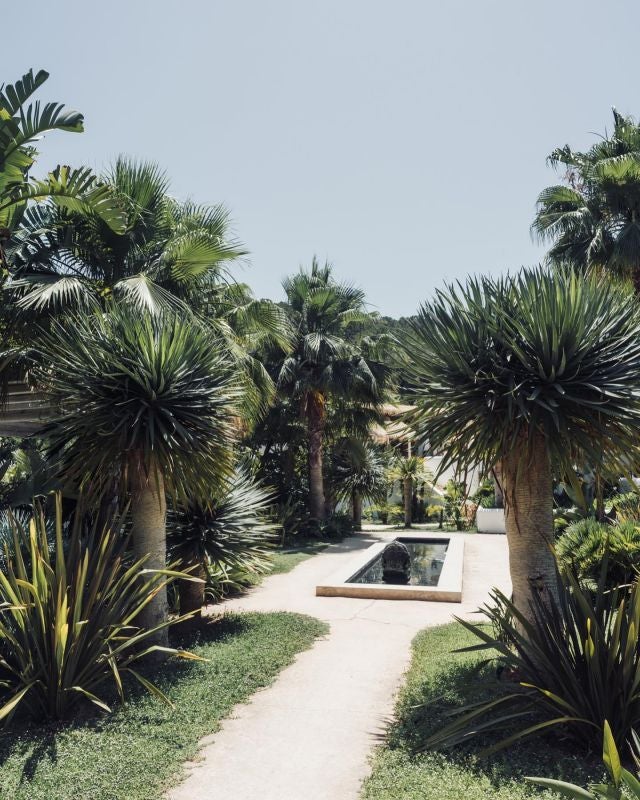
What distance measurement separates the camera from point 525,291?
5.15 m

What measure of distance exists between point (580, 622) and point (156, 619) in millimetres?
4409

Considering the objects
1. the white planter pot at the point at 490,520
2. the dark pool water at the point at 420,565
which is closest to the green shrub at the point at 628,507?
the dark pool water at the point at 420,565

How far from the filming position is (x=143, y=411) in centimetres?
620

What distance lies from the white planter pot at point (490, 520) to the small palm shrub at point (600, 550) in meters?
10.9

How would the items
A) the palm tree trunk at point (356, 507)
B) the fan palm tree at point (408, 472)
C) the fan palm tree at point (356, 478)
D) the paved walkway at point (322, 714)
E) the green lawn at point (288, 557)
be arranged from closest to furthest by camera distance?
1. the paved walkway at point (322, 714)
2. the green lawn at point (288, 557)
3. the fan palm tree at point (356, 478)
4. the palm tree trunk at point (356, 507)
5. the fan palm tree at point (408, 472)

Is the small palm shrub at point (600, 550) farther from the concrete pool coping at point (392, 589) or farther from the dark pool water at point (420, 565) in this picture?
the dark pool water at point (420, 565)

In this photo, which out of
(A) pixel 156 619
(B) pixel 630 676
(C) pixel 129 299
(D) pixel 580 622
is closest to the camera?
(B) pixel 630 676

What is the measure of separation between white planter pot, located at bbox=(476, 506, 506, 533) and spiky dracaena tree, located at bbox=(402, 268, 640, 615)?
15967 millimetres

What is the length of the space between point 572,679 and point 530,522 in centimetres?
161

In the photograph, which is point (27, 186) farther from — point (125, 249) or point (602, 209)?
point (602, 209)

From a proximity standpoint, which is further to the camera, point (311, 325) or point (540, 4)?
point (311, 325)

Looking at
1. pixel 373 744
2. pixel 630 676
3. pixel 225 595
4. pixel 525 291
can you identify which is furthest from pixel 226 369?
pixel 225 595

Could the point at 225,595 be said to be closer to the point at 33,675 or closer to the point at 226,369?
the point at 226,369

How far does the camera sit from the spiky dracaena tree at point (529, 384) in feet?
15.8
